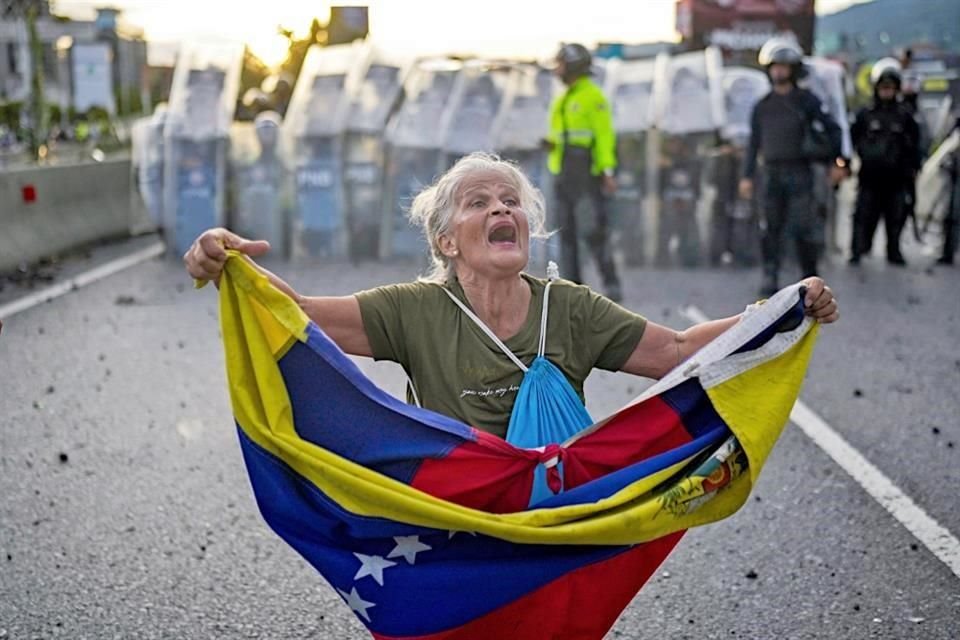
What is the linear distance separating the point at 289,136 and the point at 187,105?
124 centimetres

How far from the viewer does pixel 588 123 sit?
12.5m

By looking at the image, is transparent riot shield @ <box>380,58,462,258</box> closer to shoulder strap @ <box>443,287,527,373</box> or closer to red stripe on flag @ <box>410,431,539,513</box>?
shoulder strap @ <box>443,287,527,373</box>

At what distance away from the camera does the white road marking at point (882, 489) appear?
543 centimetres

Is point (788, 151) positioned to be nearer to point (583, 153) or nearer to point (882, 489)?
point (583, 153)

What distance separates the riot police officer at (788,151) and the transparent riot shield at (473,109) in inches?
162

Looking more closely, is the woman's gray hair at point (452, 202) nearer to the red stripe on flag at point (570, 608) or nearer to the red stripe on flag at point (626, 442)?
the red stripe on flag at point (626, 442)

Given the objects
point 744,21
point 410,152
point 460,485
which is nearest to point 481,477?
point 460,485

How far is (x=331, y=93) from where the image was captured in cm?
1662

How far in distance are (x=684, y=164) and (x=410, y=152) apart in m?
3.14

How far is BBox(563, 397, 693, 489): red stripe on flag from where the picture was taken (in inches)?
132

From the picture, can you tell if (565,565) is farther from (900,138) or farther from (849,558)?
(900,138)

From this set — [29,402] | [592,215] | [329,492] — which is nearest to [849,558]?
[329,492]

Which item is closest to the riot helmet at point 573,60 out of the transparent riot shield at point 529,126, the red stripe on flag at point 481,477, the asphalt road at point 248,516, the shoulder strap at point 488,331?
the transparent riot shield at point 529,126

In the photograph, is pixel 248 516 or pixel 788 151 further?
pixel 788 151
